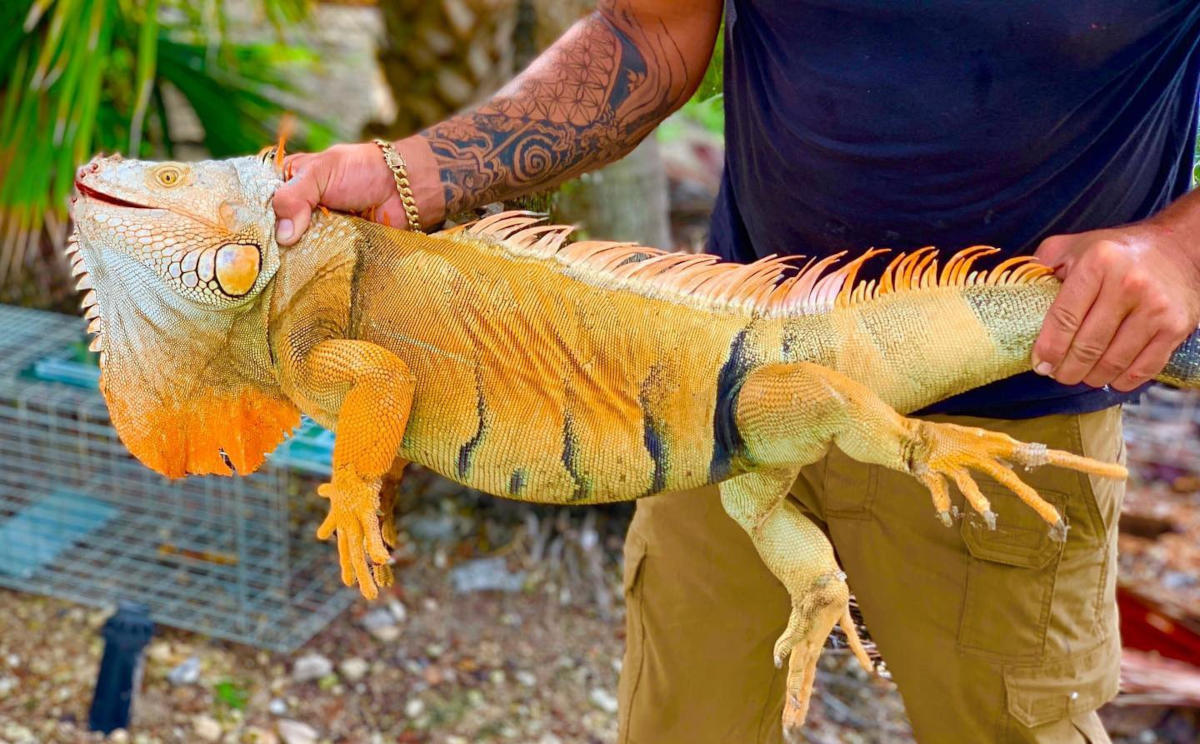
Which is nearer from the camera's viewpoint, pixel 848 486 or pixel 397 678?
pixel 848 486

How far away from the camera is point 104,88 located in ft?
16.8

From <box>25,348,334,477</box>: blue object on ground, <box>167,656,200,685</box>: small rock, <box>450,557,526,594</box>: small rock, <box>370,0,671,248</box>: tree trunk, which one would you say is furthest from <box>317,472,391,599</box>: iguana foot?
<box>370,0,671,248</box>: tree trunk

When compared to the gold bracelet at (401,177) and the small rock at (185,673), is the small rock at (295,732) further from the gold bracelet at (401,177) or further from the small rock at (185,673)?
the gold bracelet at (401,177)

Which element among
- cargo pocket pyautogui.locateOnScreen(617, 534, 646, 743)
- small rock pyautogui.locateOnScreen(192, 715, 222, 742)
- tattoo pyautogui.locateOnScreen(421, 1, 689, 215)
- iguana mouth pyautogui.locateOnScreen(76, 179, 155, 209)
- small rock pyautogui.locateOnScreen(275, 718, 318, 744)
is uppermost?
tattoo pyautogui.locateOnScreen(421, 1, 689, 215)

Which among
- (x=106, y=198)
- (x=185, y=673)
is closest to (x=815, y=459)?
(x=106, y=198)

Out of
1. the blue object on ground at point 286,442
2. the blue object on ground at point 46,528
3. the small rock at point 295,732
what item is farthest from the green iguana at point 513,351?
the blue object on ground at point 46,528

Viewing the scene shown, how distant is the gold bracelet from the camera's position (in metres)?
2.07

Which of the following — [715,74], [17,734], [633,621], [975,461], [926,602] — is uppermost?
[715,74]

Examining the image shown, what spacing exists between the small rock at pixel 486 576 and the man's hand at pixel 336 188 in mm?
2782

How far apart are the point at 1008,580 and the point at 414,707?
8.05 feet

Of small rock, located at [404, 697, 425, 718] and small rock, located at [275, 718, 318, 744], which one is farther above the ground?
small rock, located at [404, 697, 425, 718]

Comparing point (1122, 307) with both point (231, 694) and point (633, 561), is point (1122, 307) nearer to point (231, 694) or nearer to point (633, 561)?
point (633, 561)

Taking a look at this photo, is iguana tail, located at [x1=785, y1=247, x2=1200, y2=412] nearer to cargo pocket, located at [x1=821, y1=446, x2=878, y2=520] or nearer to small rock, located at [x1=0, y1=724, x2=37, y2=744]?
cargo pocket, located at [x1=821, y1=446, x2=878, y2=520]

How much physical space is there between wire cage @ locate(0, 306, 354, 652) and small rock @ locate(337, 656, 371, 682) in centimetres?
17
